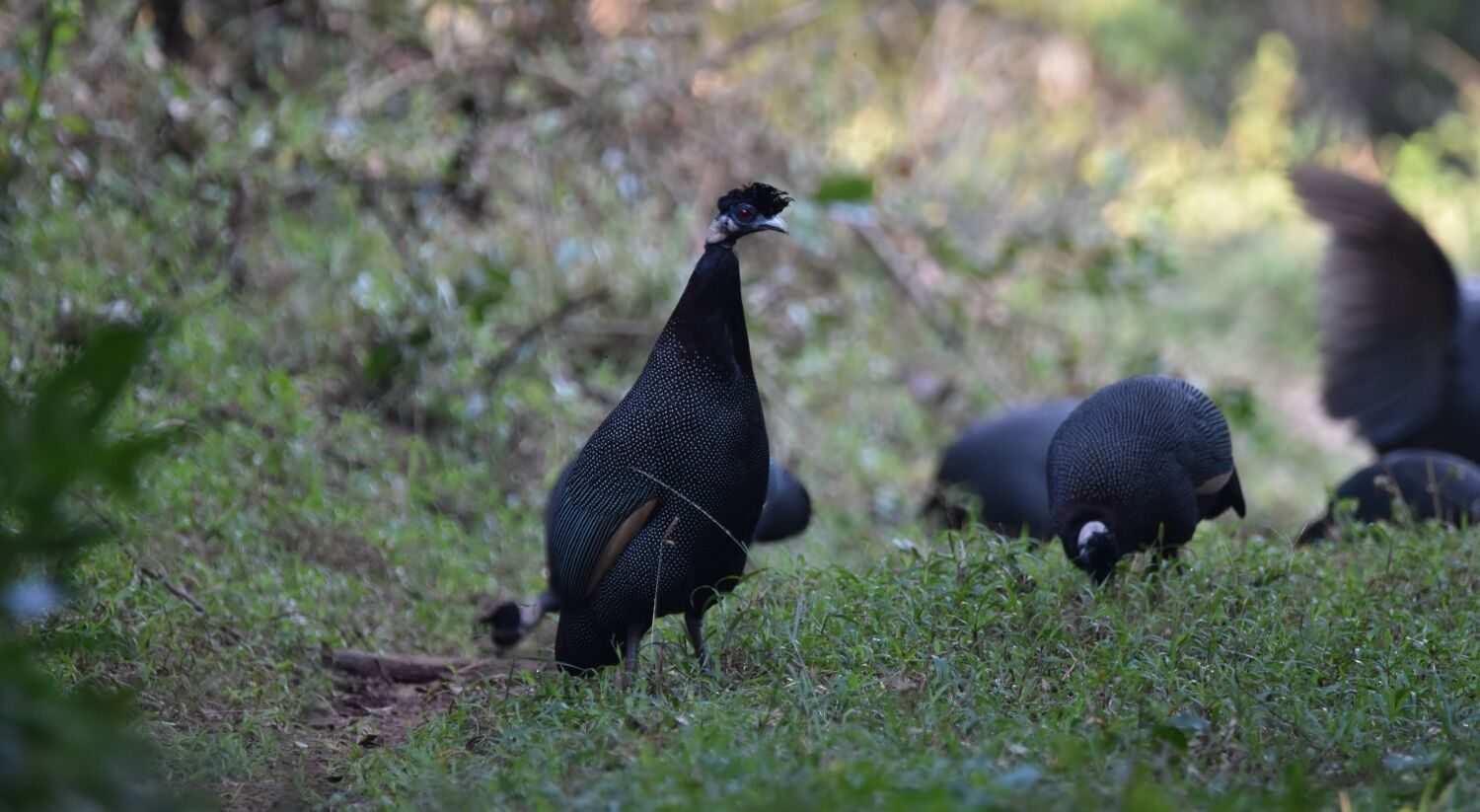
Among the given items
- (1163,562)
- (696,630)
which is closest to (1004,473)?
(1163,562)

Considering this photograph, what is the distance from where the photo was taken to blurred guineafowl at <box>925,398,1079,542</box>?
19.7ft

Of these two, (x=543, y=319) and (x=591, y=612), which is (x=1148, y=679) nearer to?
(x=591, y=612)

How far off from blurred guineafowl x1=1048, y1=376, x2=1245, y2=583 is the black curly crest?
1.27m

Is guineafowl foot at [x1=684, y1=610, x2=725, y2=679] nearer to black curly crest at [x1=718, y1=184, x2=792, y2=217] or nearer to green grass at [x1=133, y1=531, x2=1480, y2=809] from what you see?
green grass at [x1=133, y1=531, x2=1480, y2=809]

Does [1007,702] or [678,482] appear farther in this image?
[678,482]

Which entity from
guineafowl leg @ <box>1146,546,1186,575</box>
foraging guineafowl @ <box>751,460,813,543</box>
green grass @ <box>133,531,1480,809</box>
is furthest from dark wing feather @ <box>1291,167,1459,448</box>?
foraging guineafowl @ <box>751,460,813,543</box>

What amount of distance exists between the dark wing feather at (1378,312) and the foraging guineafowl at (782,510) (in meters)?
3.03

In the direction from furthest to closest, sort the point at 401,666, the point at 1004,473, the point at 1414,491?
the point at 1004,473 < the point at 1414,491 < the point at 401,666

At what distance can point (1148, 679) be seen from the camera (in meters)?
3.60

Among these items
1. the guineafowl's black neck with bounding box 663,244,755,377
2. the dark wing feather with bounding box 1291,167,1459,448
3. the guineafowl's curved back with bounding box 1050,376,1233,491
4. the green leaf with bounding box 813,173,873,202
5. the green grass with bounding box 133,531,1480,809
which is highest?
the green leaf with bounding box 813,173,873,202

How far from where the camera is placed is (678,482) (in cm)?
386

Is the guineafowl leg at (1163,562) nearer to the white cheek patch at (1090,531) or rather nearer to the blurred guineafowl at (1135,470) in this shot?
the blurred guineafowl at (1135,470)

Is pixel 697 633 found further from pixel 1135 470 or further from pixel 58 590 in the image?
pixel 58 590

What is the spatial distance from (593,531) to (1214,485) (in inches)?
79.8
